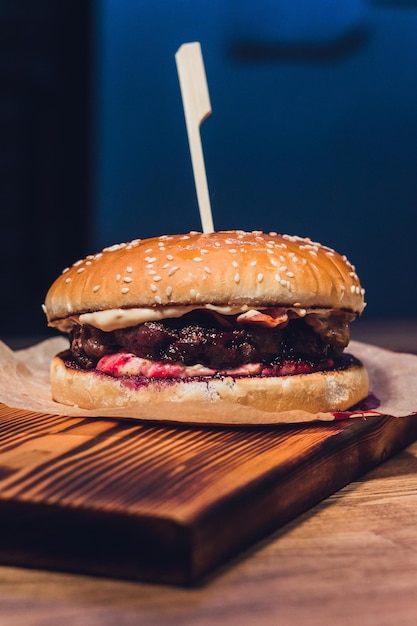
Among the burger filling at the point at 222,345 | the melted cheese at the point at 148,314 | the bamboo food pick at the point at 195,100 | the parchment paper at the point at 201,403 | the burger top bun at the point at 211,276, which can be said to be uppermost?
the bamboo food pick at the point at 195,100

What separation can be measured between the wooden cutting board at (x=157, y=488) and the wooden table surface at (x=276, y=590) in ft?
0.11

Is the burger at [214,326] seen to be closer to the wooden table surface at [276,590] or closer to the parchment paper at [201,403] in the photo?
the parchment paper at [201,403]

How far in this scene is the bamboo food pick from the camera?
2277mm

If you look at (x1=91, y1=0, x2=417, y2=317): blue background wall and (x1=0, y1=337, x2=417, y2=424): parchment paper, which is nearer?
(x1=0, y1=337, x2=417, y2=424): parchment paper

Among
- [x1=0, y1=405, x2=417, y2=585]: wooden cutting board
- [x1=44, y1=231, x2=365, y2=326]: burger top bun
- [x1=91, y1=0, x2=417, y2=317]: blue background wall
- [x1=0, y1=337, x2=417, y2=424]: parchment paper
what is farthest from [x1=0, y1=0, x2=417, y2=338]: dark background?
[x1=0, y1=405, x2=417, y2=585]: wooden cutting board

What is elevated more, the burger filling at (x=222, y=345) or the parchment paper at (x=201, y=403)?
the burger filling at (x=222, y=345)

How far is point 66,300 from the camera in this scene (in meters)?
2.18

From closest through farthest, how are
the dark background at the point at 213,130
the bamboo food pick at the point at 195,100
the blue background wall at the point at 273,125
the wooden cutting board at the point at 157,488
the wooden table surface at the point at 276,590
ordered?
the wooden table surface at the point at 276,590, the wooden cutting board at the point at 157,488, the bamboo food pick at the point at 195,100, the dark background at the point at 213,130, the blue background wall at the point at 273,125

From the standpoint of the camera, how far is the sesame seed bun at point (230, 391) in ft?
6.24

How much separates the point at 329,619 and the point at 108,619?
0.31 m

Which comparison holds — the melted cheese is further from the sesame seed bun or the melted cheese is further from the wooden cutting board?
the wooden cutting board

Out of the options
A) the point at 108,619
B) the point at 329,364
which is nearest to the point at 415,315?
the point at 329,364

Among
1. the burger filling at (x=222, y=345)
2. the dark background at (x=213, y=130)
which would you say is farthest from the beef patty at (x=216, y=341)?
the dark background at (x=213, y=130)

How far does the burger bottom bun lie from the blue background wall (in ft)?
9.47
